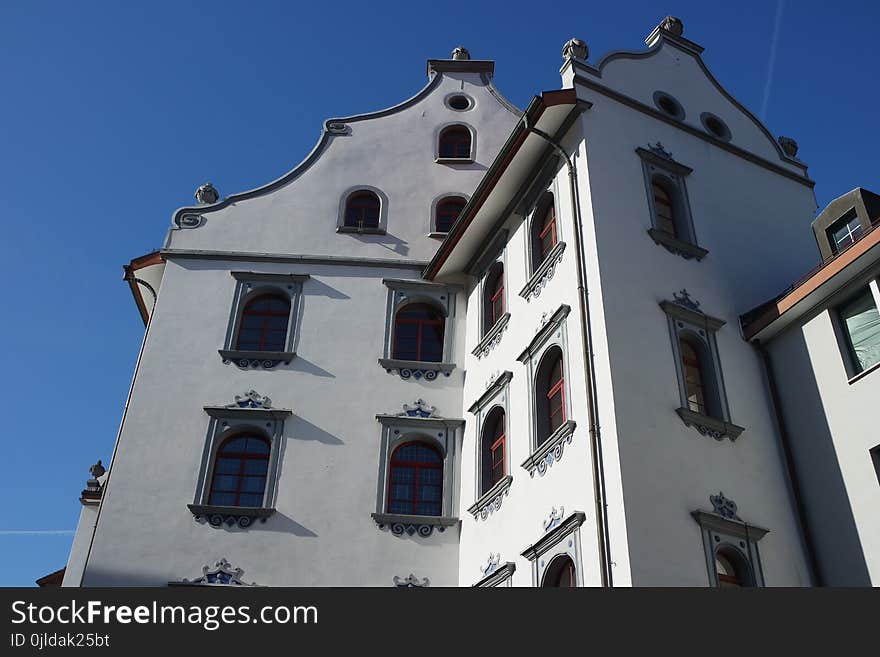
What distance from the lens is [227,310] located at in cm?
2211

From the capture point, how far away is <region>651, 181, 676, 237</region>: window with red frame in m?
18.7

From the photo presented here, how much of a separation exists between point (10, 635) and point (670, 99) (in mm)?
15938

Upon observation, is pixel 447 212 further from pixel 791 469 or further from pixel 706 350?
pixel 791 469

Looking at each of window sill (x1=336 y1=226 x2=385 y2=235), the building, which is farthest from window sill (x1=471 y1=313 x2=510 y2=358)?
window sill (x1=336 y1=226 x2=385 y2=235)

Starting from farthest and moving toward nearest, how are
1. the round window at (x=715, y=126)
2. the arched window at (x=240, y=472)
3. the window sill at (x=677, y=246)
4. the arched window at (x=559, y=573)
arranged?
1. the round window at (x=715, y=126)
2. the arched window at (x=240, y=472)
3. the window sill at (x=677, y=246)
4. the arched window at (x=559, y=573)

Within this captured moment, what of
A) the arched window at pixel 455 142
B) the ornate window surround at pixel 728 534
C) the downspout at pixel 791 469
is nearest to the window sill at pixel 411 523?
the ornate window surround at pixel 728 534

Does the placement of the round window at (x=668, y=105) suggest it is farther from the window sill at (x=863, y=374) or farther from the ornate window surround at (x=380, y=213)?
the window sill at (x=863, y=374)

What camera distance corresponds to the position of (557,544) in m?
15.2

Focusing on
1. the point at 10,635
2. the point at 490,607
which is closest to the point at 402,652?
the point at 490,607

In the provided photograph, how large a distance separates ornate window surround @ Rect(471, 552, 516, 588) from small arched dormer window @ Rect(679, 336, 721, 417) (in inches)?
148

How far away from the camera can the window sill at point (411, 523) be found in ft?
62.5

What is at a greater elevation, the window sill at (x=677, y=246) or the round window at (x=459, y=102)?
the round window at (x=459, y=102)

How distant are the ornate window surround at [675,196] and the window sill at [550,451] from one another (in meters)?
3.94

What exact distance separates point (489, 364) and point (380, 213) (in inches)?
225
